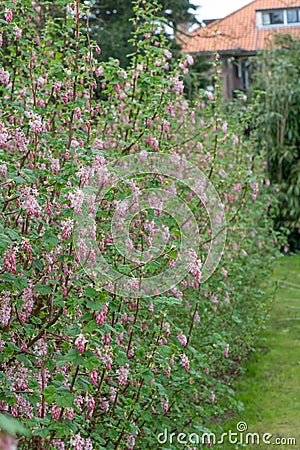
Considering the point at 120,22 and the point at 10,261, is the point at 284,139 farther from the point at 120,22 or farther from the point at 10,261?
the point at 10,261

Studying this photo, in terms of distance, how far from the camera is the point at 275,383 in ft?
18.5

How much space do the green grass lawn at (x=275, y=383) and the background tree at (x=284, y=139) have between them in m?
3.70

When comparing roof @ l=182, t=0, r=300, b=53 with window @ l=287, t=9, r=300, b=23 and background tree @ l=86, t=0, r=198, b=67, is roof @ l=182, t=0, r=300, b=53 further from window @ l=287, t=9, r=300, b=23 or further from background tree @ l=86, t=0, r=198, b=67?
background tree @ l=86, t=0, r=198, b=67

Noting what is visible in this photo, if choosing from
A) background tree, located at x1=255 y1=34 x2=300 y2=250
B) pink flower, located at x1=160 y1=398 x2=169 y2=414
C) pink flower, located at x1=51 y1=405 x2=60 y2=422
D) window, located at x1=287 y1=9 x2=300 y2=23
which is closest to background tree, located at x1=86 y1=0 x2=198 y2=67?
background tree, located at x1=255 y1=34 x2=300 y2=250

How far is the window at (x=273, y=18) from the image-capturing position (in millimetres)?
22989

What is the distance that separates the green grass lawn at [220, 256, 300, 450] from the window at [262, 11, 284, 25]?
1653cm

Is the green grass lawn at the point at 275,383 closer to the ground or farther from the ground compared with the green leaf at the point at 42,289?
closer to the ground

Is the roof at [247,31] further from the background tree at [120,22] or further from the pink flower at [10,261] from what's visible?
the pink flower at [10,261]

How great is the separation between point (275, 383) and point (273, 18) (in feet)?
63.3

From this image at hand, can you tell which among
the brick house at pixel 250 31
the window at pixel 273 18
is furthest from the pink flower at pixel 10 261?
the window at pixel 273 18

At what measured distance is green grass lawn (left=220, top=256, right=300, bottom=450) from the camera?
4.69m

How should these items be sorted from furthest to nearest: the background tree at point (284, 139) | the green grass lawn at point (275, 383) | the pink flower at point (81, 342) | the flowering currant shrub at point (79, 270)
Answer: the background tree at point (284, 139) → the green grass lawn at point (275, 383) → the flowering currant shrub at point (79, 270) → the pink flower at point (81, 342)

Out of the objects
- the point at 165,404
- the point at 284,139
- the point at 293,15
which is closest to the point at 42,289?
the point at 165,404

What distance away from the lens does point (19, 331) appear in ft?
8.72
